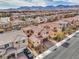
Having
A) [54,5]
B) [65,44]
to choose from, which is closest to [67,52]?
[65,44]

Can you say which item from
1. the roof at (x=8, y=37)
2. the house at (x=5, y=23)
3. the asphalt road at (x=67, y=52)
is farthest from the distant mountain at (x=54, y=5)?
the asphalt road at (x=67, y=52)

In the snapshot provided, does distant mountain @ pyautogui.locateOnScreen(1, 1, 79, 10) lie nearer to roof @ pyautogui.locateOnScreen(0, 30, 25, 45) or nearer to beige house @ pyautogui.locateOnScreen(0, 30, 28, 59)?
roof @ pyautogui.locateOnScreen(0, 30, 25, 45)

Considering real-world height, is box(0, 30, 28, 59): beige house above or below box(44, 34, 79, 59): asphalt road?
above

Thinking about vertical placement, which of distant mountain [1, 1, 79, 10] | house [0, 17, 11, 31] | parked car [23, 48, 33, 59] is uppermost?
distant mountain [1, 1, 79, 10]

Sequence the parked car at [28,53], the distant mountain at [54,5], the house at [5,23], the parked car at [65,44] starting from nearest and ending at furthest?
the parked car at [28,53] < the house at [5,23] < the parked car at [65,44] < the distant mountain at [54,5]

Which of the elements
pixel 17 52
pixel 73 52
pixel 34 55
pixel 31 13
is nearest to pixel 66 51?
pixel 73 52

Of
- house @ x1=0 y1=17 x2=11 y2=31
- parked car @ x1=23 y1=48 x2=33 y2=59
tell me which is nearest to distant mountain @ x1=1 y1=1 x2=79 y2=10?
house @ x1=0 y1=17 x2=11 y2=31

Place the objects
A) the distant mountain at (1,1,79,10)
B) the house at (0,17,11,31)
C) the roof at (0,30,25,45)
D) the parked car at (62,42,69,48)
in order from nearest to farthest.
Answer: the roof at (0,30,25,45) < the house at (0,17,11,31) < the parked car at (62,42,69,48) < the distant mountain at (1,1,79,10)

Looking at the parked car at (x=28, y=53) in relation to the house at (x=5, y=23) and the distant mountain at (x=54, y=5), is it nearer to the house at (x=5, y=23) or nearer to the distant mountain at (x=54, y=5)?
the house at (x=5, y=23)

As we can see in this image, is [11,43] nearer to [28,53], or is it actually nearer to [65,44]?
[28,53]
